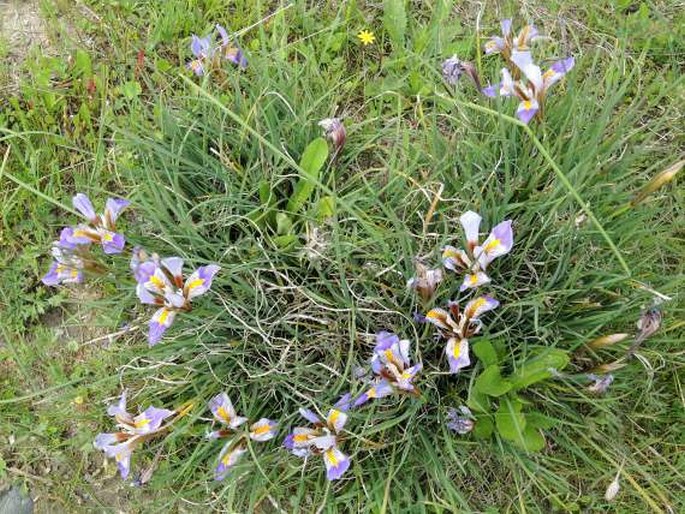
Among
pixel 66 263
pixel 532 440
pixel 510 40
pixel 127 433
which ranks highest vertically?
pixel 510 40

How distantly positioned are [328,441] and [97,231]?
0.80 m

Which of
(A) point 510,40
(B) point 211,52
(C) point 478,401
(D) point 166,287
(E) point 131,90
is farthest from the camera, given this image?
(E) point 131,90

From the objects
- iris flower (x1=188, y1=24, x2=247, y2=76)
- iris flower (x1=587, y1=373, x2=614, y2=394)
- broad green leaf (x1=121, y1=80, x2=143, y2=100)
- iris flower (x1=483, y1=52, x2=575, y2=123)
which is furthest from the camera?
broad green leaf (x1=121, y1=80, x2=143, y2=100)

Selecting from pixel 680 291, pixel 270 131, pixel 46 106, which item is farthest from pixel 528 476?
pixel 46 106

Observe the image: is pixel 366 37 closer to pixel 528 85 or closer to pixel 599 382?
pixel 528 85

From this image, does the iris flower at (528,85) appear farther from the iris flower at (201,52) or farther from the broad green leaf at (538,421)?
the iris flower at (201,52)

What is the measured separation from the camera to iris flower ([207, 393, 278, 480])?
5.95 ft

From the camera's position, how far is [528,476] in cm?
199

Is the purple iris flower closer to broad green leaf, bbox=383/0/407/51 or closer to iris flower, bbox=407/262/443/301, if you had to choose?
iris flower, bbox=407/262/443/301

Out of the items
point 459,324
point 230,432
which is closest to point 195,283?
point 230,432

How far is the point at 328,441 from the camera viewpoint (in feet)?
5.79

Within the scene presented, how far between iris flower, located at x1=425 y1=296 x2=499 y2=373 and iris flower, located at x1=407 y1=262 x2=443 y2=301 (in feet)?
0.16

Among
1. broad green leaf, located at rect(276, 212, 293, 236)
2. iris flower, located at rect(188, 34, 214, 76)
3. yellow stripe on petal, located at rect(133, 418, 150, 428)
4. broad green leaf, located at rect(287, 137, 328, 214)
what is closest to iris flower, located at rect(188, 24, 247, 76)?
iris flower, located at rect(188, 34, 214, 76)

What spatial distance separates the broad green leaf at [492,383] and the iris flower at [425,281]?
236 millimetres
